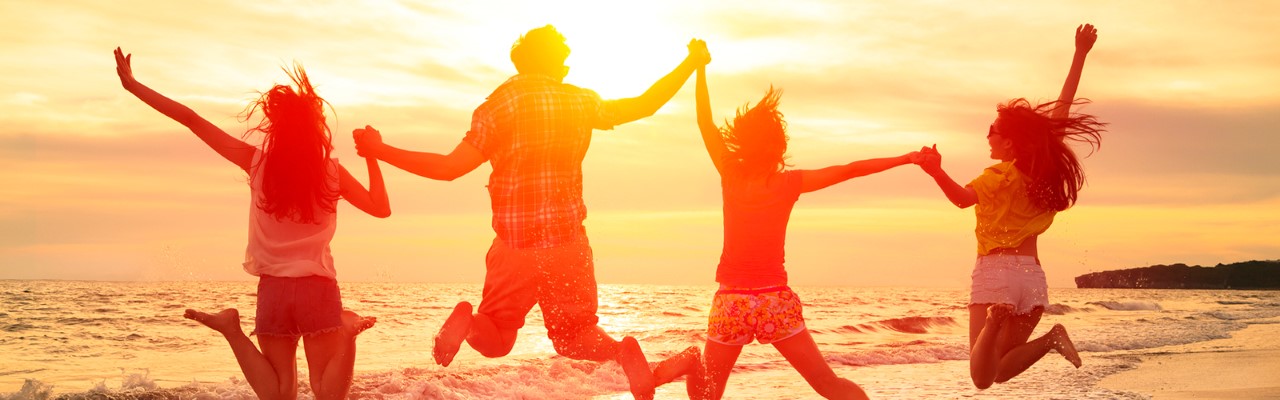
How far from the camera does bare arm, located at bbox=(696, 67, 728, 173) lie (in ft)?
22.8

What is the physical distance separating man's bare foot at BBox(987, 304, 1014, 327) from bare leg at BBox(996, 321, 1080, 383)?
0.29 ft

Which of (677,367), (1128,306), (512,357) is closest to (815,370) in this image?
(677,367)

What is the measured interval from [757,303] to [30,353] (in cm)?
1556

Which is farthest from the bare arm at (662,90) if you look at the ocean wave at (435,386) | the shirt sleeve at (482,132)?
the ocean wave at (435,386)

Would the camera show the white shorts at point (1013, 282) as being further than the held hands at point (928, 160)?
Yes

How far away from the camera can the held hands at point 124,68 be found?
625 centimetres

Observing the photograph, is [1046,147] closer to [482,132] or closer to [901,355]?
[482,132]

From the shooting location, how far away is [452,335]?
6250mm

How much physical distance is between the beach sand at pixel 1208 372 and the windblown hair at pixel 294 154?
9.43m

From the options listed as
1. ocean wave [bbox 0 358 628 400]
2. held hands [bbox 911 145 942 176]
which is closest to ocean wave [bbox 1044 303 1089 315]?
ocean wave [bbox 0 358 628 400]

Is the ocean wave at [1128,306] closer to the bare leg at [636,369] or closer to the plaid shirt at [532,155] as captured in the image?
the bare leg at [636,369]

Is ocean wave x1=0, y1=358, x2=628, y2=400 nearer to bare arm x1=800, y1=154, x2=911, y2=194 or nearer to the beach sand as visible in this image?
the beach sand

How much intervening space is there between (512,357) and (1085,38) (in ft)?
34.5

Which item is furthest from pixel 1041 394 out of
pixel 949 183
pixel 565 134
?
pixel 565 134
